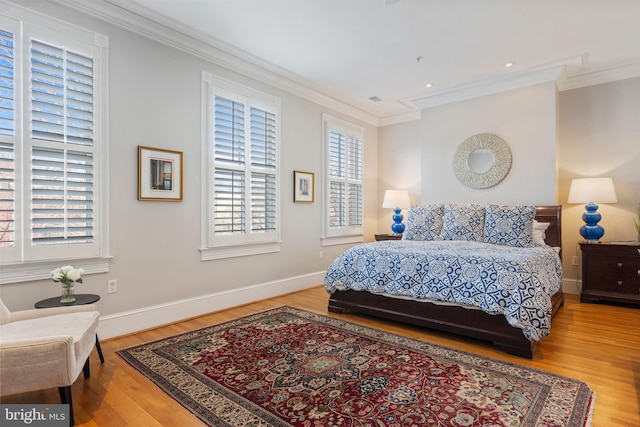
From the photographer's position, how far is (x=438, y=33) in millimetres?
3463

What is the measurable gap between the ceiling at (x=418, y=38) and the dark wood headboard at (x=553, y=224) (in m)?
1.67

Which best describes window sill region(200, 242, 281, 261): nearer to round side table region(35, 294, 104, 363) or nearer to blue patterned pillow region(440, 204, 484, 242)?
round side table region(35, 294, 104, 363)

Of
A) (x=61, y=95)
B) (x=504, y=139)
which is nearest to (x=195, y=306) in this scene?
(x=61, y=95)

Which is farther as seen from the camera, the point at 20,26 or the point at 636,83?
the point at 636,83

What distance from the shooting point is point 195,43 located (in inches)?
140

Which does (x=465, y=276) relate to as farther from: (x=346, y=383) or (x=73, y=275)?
(x=73, y=275)

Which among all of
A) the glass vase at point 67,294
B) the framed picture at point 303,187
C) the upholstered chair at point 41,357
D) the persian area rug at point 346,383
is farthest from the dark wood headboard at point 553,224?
the glass vase at point 67,294

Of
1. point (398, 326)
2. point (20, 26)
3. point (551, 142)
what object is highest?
point (20, 26)

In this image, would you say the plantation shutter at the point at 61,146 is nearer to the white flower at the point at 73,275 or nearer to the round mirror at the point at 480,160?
the white flower at the point at 73,275

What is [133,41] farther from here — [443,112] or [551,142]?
[551,142]

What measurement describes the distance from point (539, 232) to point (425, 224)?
1266 mm

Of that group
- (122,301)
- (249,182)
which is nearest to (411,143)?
(249,182)

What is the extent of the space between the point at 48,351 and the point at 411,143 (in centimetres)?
562

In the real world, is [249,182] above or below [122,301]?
above
